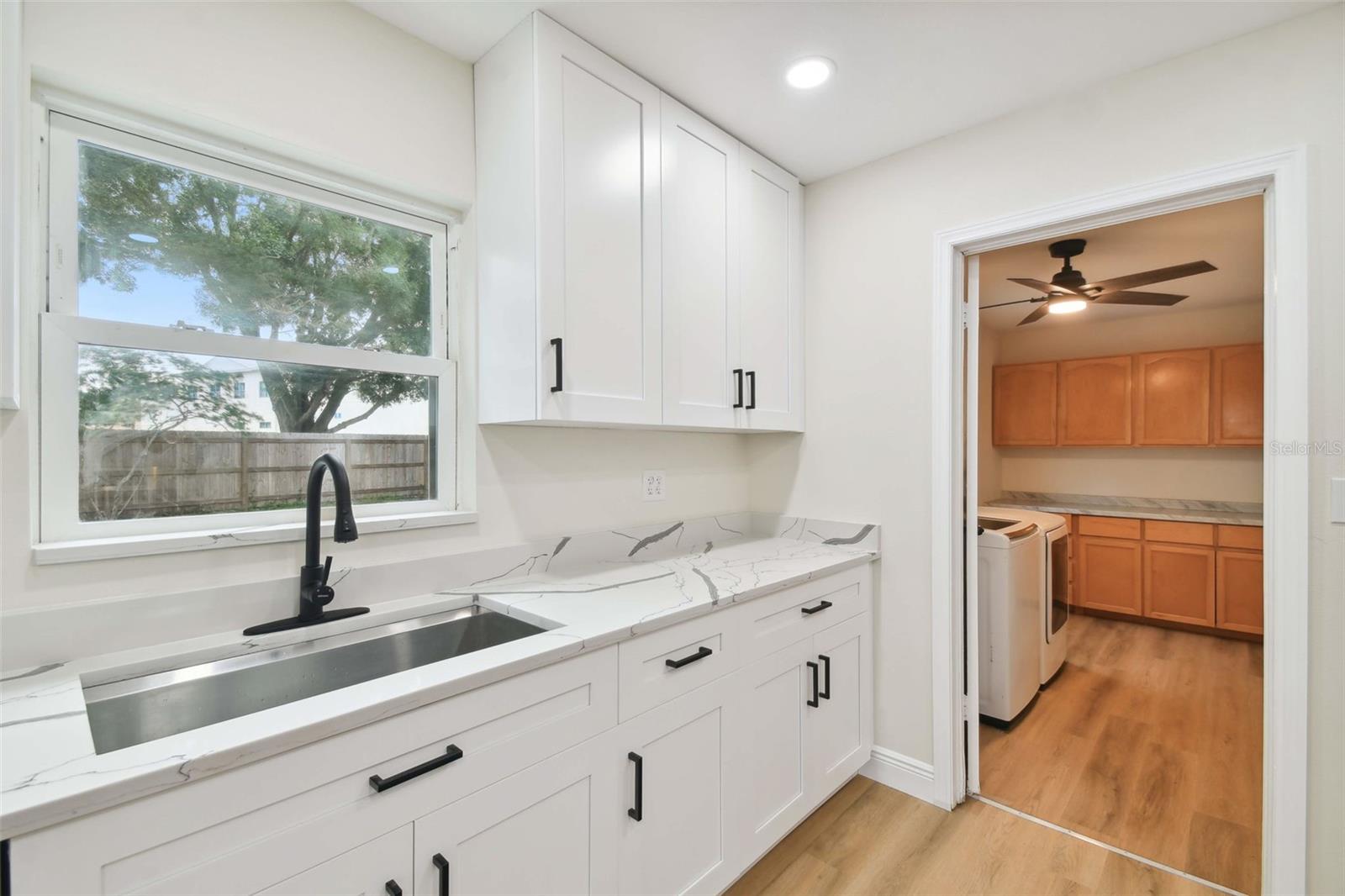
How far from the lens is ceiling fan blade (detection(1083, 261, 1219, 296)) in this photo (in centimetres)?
279

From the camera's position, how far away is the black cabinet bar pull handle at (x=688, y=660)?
4.83 feet

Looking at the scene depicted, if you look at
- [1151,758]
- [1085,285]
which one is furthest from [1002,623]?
[1085,285]

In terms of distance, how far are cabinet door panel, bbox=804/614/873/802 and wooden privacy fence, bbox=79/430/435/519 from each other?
148cm

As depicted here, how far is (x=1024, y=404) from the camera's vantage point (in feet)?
16.8

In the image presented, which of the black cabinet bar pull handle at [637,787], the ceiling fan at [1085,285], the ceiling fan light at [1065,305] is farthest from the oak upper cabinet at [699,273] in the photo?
the ceiling fan light at [1065,305]

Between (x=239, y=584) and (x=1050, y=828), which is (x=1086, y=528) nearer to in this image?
(x=1050, y=828)

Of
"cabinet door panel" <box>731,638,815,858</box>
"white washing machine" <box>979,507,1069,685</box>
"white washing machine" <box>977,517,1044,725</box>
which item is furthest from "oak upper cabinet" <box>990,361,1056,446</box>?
"cabinet door panel" <box>731,638,815,858</box>

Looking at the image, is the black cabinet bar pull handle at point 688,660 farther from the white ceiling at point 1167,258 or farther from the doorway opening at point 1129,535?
the white ceiling at point 1167,258

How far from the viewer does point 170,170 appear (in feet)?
4.50

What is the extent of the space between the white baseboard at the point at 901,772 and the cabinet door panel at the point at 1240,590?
3269 mm

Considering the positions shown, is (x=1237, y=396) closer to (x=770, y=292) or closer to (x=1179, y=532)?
(x=1179, y=532)

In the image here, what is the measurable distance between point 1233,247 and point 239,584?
4.60 m

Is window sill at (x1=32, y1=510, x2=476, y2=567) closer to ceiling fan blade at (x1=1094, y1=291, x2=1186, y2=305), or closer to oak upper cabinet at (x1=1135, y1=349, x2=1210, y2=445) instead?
ceiling fan blade at (x1=1094, y1=291, x2=1186, y2=305)

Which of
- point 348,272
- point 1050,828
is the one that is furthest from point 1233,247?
point 348,272
